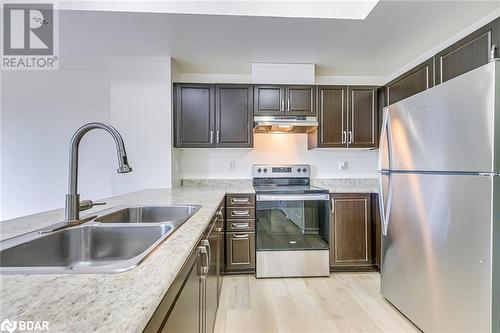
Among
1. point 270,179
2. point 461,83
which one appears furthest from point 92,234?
point 270,179

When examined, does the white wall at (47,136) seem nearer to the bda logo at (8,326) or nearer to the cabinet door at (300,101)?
the cabinet door at (300,101)

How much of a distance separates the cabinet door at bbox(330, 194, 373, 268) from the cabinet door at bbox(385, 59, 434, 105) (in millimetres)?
1134

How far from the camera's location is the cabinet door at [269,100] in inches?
116

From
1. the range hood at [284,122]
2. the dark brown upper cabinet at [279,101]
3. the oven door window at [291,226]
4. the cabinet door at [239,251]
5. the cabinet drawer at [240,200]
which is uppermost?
the dark brown upper cabinet at [279,101]

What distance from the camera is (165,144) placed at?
288 centimetres

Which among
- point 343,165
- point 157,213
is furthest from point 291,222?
point 157,213

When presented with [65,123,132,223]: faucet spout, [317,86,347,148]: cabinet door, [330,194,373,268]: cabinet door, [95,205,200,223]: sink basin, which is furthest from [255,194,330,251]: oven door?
[65,123,132,223]: faucet spout

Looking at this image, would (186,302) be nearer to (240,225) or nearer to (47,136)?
(240,225)

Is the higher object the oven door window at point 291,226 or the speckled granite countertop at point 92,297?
the speckled granite countertop at point 92,297

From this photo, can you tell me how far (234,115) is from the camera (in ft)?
9.73

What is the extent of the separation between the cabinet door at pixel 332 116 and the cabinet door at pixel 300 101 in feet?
0.36

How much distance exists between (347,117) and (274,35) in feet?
4.36

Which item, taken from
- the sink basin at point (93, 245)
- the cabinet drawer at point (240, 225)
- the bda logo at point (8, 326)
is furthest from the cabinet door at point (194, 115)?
the bda logo at point (8, 326)

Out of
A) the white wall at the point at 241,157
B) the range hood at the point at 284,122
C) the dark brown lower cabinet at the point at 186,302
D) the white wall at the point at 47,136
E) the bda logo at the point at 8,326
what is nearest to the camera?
the bda logo at the point at 8,326
